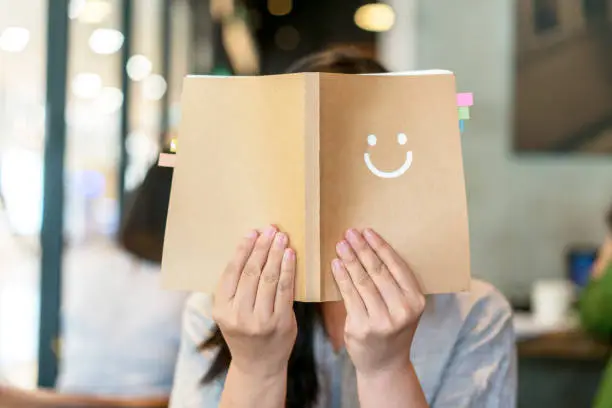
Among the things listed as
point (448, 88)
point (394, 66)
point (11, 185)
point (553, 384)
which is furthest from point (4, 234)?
point (394, 66)

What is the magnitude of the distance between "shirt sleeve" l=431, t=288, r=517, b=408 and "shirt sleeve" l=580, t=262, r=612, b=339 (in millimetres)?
681

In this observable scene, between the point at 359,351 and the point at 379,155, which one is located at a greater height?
the point at 379,155

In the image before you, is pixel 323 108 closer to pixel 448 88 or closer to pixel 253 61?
pixel 448 88

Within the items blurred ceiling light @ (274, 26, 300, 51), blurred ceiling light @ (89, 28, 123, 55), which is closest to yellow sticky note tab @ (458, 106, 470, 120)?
blurred ceiling light @ (89, 28, 123, 55)

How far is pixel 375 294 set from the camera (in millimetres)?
722

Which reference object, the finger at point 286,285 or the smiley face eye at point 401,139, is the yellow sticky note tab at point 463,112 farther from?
the finger at point 286,285

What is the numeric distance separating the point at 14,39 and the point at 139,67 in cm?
95

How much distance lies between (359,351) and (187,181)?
27cm

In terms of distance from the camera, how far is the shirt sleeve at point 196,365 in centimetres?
93

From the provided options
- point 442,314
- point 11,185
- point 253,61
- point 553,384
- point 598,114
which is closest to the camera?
point 442,314

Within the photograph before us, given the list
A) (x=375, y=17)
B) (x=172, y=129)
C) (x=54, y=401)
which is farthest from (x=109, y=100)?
(x=375, y=17)

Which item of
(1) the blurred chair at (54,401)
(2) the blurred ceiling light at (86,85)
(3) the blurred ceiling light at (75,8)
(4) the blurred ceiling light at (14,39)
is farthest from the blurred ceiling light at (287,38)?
(1) the blurred chair at (54,401)

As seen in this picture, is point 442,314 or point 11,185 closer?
point 442,314

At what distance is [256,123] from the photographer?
0.70 metres
